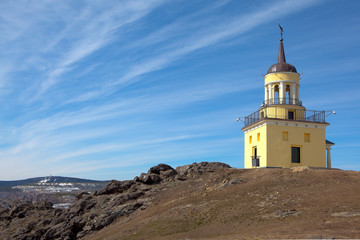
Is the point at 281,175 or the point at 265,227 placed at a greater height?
the point at 281,175

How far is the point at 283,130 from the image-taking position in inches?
1351

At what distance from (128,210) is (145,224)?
6.36m

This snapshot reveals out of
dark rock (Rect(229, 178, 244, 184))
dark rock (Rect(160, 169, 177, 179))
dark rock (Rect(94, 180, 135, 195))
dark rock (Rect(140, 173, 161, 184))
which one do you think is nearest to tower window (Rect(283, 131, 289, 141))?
dark rock (Rect(229, 178, 244, 184))

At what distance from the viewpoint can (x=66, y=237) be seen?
101 feet

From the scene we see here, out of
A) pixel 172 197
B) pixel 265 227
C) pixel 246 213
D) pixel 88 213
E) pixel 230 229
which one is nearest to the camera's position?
pixel 265 227

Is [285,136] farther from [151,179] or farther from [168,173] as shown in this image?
[151,179]

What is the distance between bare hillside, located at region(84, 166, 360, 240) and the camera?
17734mm

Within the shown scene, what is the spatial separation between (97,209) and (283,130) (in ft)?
57.6

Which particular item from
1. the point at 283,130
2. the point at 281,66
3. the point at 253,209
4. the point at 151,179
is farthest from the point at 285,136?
the point at 253,209

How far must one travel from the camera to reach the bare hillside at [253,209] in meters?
17.7

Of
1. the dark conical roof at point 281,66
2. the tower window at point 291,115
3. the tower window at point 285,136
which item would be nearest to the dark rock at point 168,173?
the tower window at point 285,136

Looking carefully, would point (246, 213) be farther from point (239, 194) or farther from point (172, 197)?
point (172, 197)

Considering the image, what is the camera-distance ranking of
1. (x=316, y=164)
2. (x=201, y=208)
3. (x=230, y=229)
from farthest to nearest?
(x=316, y=164), (x=201, y=208), (x=230, y=229)

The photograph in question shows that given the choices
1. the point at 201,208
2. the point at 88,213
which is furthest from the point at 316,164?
the point at 88,213
